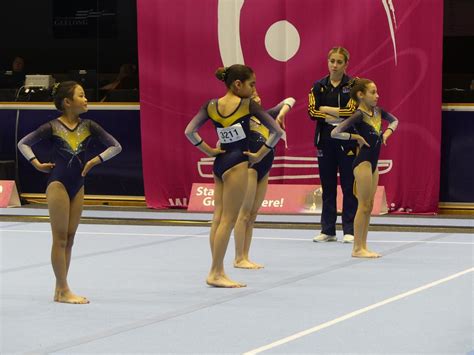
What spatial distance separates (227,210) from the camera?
817 centimetres

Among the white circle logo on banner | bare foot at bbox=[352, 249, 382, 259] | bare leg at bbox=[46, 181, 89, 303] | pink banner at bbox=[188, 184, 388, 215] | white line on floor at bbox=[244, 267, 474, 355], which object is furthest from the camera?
the white circle logo on banner

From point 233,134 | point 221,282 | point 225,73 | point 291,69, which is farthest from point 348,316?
point 291,69

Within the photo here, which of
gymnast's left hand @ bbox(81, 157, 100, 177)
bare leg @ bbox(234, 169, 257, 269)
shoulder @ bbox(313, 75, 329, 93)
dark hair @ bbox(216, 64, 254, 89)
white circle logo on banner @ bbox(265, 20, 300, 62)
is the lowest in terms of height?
bare leg @ bbox(234, 169, 257, 269)

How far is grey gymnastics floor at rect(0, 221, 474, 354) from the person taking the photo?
625cm

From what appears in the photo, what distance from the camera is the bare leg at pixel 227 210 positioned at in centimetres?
817

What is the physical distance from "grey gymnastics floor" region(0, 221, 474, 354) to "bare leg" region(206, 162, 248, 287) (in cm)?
14

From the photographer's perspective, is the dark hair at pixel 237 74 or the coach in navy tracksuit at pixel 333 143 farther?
the coach in navy tracksuit at pixel 333 143

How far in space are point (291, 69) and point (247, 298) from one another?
6.00 metres

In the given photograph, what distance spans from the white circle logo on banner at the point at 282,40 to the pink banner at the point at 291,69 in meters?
0.01

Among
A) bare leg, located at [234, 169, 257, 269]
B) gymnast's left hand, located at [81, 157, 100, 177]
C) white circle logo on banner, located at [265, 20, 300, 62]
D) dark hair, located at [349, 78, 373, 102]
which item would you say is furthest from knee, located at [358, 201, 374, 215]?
white circle logo on banner, located at [265, 20, 300, 62]

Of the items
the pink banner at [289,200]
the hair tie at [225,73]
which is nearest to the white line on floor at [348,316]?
the hair tie at [225,73]

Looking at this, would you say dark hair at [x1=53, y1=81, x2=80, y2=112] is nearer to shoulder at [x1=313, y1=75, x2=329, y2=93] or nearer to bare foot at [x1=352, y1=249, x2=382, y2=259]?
bare foot at [x1=352, y1=249, x2=382, y2=259]

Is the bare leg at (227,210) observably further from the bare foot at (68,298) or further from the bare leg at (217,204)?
the bare foot at (68,298)

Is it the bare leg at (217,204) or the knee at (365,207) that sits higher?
the bare leg at (217,204)
